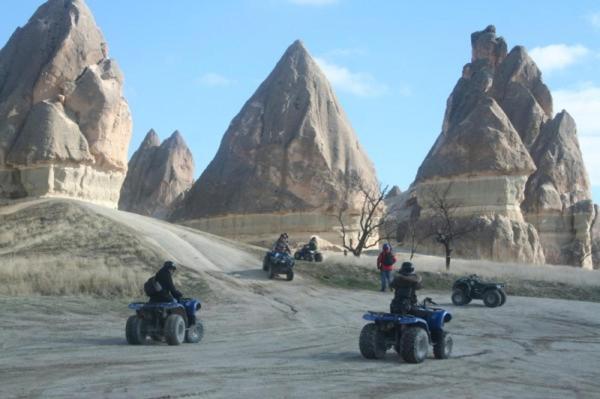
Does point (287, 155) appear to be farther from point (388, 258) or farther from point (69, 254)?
point (388, 258)

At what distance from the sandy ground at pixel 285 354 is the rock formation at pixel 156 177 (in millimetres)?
55033

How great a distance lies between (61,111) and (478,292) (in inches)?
942

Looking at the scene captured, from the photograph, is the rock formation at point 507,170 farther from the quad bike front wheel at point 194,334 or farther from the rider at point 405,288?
the rider at point 405,288

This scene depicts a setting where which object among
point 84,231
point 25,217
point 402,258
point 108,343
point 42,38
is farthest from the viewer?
point 42,38

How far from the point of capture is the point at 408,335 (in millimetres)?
11383

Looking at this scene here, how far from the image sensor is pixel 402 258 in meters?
37.8

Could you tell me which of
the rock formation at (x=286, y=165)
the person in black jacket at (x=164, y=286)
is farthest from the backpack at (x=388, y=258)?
the rock formation at (x=286, y=165)

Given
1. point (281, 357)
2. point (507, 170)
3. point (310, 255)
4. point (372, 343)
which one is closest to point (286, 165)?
point (507, 170)

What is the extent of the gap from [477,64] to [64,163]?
39.7 metres

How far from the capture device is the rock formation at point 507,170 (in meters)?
50.5

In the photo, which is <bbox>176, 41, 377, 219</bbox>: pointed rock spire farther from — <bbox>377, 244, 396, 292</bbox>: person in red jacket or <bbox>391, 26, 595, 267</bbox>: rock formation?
<bbox>377, 244, 396, 292</bbox>: person in red jacket

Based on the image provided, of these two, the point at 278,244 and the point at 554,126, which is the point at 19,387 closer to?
the point at 278,244

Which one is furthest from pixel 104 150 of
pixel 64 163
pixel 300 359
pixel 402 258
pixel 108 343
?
pixel 300 359

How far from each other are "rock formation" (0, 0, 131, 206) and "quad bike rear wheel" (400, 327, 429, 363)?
28751 mm
